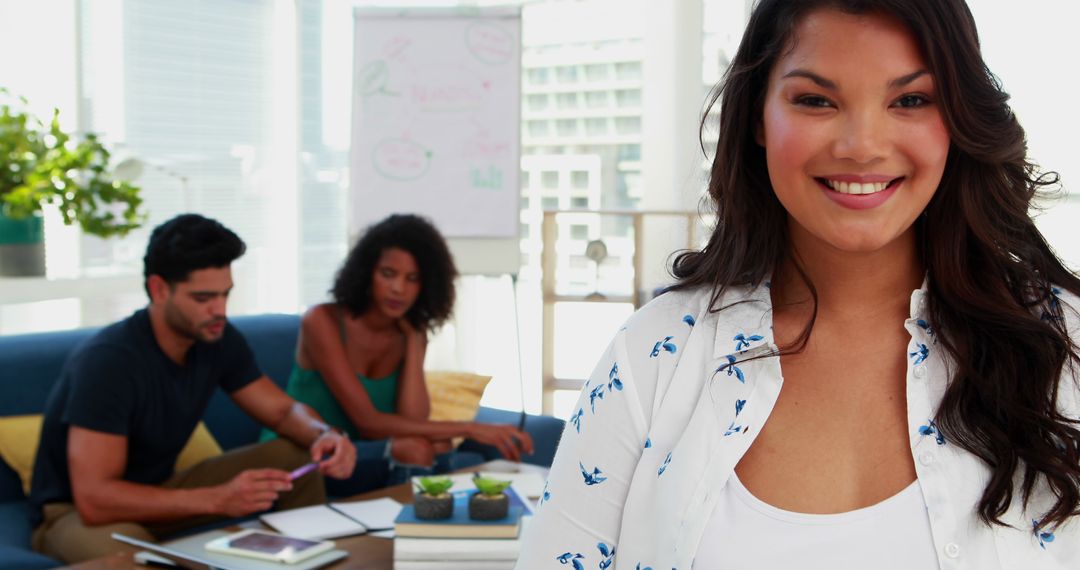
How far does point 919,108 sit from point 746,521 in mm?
409

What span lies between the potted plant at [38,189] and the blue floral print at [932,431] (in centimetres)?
321

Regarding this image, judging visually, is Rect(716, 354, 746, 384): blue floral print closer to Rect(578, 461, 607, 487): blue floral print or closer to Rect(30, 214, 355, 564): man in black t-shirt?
Rect(578, 461, 607, 487): blue floral print

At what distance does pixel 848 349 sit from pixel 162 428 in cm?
203

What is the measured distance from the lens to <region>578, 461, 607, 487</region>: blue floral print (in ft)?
3.53

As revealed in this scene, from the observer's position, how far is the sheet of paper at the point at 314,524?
213cm

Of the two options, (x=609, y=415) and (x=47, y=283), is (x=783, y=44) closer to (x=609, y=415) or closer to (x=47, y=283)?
(x=609, y=415)

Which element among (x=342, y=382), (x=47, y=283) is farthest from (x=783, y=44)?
(x=47, y=283)

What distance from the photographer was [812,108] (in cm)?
99

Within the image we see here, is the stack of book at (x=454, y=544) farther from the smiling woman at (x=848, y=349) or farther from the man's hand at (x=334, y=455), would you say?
the smiling woman at (x=848, y=349)

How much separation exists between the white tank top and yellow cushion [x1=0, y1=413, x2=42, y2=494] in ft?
7.43

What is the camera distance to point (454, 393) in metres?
3.70

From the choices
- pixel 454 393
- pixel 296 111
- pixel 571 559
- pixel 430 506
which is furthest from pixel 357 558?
pixel 296 111

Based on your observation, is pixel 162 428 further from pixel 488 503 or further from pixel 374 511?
pixel 488 503

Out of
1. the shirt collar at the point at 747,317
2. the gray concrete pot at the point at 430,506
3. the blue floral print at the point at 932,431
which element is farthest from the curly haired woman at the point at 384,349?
the blue floral print at the point at 932,431
